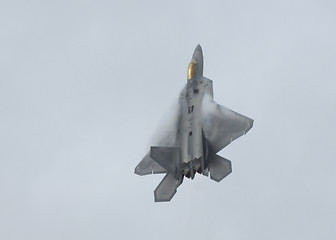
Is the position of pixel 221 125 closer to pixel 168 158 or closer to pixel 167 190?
pixel 168 158

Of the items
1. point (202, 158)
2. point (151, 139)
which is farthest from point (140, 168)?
point (202, 158)

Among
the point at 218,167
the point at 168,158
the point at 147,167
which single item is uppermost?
the point at 147,167

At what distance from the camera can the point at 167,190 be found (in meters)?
85.9

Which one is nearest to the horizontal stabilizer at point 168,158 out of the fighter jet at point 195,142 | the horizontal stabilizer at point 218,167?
the fighter jet at point 195,142

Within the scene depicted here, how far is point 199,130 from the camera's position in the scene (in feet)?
278

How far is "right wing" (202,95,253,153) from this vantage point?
8325cm

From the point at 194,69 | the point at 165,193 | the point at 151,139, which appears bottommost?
the point at 165,193

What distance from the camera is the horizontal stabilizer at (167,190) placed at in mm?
85688

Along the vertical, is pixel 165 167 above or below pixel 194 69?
below

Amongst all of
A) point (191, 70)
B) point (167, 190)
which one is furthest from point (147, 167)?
point (191, 70)

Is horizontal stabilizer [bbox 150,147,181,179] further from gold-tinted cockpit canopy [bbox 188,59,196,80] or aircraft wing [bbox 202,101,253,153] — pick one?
gold-tinted cockpit canopy [bbox 188,59,196,80]

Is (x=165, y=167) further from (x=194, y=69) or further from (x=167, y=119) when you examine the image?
(x=194, y=69)

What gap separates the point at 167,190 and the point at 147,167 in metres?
4.20

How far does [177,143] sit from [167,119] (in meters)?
3.51
